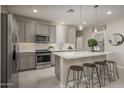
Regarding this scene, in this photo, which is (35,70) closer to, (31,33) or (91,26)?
(31,33)

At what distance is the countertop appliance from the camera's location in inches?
177

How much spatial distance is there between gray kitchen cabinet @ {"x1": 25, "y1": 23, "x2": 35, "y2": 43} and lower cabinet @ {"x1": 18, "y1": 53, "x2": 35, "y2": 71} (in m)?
0.78

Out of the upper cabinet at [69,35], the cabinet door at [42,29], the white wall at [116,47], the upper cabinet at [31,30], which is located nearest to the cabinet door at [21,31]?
the upper cabinet at [31,30]

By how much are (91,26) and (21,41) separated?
4.23 meters

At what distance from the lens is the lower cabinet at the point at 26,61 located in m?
4.09

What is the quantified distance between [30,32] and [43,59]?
1.55 metres

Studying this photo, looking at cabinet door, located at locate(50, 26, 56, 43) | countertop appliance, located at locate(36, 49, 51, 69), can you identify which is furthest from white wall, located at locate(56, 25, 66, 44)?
countertop appliance, located at locate(36, 49, 51, 69)

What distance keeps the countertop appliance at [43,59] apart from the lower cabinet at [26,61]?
240 millimetres

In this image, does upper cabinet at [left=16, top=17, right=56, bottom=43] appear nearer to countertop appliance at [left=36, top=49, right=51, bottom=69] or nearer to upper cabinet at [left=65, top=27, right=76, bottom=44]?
countertop appliance at [left=36, top=49, right=51, bottom=69]

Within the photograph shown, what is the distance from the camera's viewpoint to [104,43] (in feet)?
17.4

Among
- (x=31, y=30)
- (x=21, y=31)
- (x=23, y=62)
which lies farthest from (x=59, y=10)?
(x=23, y=62)

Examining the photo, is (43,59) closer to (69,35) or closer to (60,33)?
(60,33)

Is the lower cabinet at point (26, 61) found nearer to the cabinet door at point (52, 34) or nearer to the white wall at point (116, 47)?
the cabinet door at point (52, 34)
